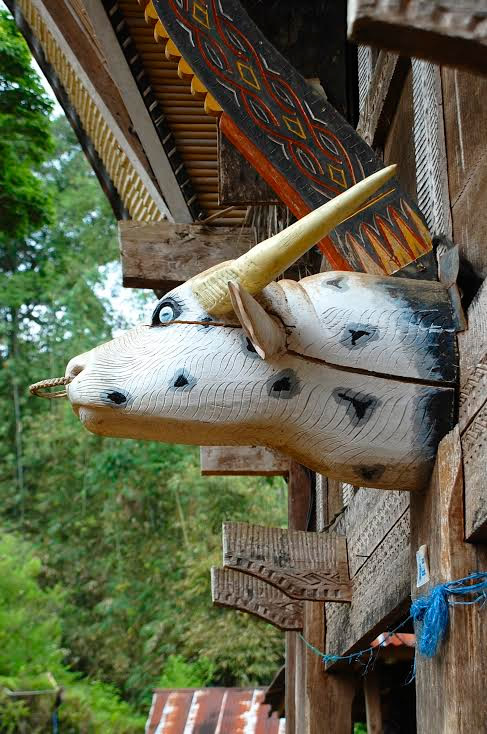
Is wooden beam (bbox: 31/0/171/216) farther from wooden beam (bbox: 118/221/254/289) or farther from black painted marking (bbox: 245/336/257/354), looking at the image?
black painted marking (bbox: 245/336/257/354)

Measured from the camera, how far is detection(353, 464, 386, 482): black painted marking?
10.3 feet

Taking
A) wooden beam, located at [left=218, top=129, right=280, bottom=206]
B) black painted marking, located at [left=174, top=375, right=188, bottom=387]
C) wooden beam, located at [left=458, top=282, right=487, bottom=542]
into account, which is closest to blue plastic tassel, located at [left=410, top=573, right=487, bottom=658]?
wooden beam, located at [left=458, top=282, right=487, bottom=542]

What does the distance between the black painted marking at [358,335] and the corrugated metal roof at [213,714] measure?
7.23m

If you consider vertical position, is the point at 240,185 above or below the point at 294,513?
above

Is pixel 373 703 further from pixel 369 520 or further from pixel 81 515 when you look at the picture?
pixel 81 515

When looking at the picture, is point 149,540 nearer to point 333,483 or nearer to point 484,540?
point 333,483

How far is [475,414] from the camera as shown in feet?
9.45

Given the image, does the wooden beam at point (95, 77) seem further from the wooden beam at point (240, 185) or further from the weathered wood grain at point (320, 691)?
the weathered wood grain at point (320, 691)

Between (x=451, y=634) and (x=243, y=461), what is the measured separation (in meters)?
4.50

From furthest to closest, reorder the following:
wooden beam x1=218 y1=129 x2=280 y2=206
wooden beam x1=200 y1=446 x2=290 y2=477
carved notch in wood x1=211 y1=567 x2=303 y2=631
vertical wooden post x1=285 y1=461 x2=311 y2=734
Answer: wooden beam x1=200 y1=446 x2=290 y2=477
vertical wooden post x1=285 y1=461 x2=311 y2=734
carved notch in wood x1=211 y1=567 x2=303 y2=631
wooden beam x1=218 y1=129 x2=280 y2=206

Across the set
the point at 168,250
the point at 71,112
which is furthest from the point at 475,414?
the point at 71,112

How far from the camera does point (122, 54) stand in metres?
5.63

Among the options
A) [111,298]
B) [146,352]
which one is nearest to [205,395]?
[146,352]

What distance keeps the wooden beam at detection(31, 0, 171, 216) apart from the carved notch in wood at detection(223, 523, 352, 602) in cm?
223
